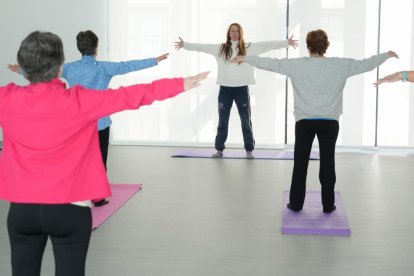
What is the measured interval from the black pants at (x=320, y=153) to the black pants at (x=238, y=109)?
2.88 metres

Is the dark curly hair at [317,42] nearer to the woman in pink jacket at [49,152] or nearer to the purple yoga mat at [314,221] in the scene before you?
the purple yoga mat at [314,221]

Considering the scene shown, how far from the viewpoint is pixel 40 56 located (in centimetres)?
215

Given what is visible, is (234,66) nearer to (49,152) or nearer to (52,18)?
(52,18)

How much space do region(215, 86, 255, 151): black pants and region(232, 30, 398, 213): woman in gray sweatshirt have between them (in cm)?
282

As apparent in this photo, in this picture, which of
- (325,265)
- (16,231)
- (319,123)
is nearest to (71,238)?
(16,231)

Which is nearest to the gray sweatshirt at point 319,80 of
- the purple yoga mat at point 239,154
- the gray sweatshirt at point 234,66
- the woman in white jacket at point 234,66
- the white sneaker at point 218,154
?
the woman in white jacket at point 234,66

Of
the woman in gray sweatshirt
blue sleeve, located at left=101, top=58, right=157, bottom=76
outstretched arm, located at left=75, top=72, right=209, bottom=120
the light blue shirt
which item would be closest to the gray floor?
the woman in gray sweatshirt

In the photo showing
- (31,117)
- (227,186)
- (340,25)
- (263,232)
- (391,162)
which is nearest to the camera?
(31,117)

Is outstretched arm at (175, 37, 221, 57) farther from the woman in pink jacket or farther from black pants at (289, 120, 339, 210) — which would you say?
the woman in pink jacket

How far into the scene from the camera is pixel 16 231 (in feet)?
7.17

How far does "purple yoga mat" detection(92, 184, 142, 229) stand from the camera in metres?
4.62

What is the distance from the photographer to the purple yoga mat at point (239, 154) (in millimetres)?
7699

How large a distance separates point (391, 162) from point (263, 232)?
3663 mm

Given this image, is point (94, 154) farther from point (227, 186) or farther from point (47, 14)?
point (47, 14)
